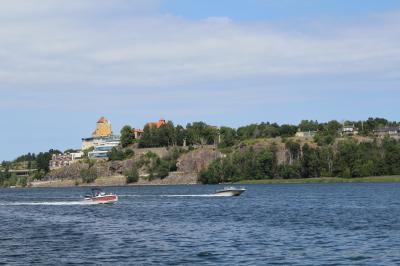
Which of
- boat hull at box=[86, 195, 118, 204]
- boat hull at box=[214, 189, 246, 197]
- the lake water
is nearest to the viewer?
the lake water

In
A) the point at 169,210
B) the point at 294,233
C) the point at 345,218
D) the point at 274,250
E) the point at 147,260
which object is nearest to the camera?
the point at 147,260

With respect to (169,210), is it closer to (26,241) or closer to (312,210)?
(312,210)

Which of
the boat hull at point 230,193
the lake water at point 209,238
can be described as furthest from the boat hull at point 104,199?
the lake water at point 209,238

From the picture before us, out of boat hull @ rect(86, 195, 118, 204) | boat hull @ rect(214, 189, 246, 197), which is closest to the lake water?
boat hull @ rect(86, 195, 118, 204)

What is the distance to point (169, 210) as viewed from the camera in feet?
365

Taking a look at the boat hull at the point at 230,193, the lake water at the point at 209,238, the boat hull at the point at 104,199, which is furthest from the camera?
the boat hull at the point at 230,193

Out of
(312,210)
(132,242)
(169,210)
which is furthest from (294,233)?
(169,210)

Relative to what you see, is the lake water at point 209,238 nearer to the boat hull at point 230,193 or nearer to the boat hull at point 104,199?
the boat hull at point 104,199

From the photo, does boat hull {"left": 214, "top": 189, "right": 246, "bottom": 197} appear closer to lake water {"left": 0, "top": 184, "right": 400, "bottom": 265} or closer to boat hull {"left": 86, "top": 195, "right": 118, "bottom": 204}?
boat hull {"left": 86, "top": 195, "right": 118, "bottom": 204}

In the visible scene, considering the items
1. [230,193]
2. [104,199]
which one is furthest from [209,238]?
[230,193]

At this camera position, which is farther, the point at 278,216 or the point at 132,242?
the point at 278,216

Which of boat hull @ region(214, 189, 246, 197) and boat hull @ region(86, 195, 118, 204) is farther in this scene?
boat hull @ region(214, 189, 246, 197)

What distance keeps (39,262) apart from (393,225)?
39.5m

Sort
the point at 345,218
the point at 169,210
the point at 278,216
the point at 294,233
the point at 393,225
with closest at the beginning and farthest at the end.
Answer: the point at 294,233 → the point at 393,225 → the point at 345,218 → the point at 278,216 → the point at 169,210
